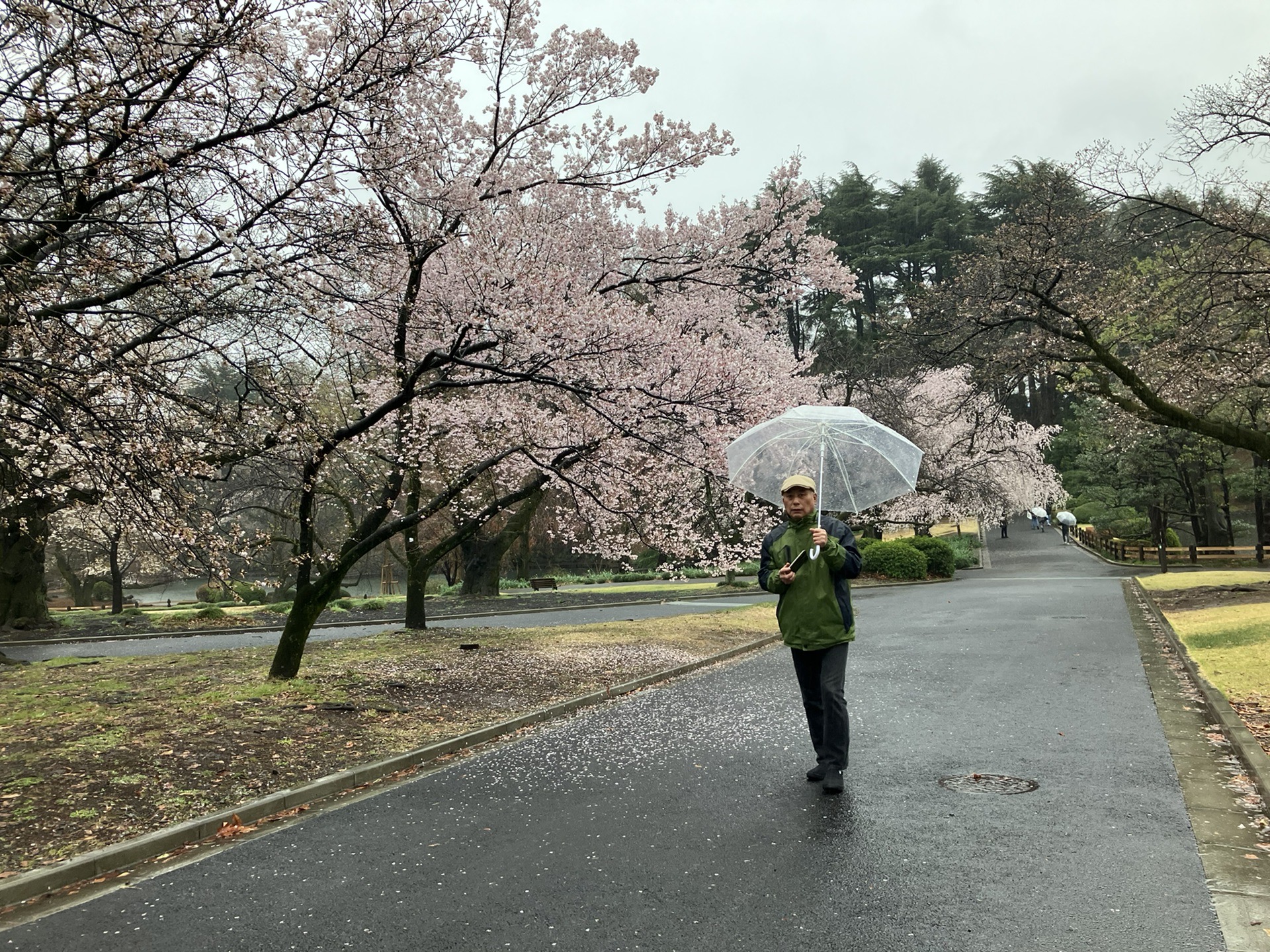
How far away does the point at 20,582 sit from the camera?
2220cm

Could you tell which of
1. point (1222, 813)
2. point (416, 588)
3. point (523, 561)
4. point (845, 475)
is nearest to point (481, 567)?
point (416, 588)

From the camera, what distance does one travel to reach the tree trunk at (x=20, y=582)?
21.6 meters

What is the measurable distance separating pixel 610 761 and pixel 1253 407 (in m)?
18.8

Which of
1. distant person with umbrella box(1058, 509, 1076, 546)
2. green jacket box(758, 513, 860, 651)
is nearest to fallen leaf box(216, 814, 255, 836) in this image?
green jacket box(758, 513, 860, 651)

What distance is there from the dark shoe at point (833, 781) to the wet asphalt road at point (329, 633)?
12.5 meters

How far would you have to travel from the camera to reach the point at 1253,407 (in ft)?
63.3

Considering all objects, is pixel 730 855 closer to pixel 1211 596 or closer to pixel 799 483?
pixel 799 483

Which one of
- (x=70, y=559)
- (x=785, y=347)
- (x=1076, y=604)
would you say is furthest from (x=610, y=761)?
(x=70, y=559)

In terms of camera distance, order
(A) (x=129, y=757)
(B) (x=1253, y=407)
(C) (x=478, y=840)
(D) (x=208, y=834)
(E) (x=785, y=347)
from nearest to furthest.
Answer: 1. (C) (x=478, y=840)
2. (D) (x=208, y=834)
3. (A) (x=129, y=757)
4. (B) (x=1253, y=407)
5. (E) (x=785, y=347)

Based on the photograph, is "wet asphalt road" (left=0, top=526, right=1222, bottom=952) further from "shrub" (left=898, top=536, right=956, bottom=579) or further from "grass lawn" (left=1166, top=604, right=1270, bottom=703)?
"shrub" (left=898, top=536, right=956, bottom=579)

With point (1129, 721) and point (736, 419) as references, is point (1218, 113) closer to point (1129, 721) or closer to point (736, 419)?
point (736, 419)

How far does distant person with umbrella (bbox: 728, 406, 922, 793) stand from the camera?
6129mm

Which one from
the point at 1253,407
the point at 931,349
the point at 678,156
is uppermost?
the point at 678,156

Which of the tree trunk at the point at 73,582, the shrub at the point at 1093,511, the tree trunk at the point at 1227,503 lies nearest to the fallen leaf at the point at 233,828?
the tree trunk at the point at 73,582
